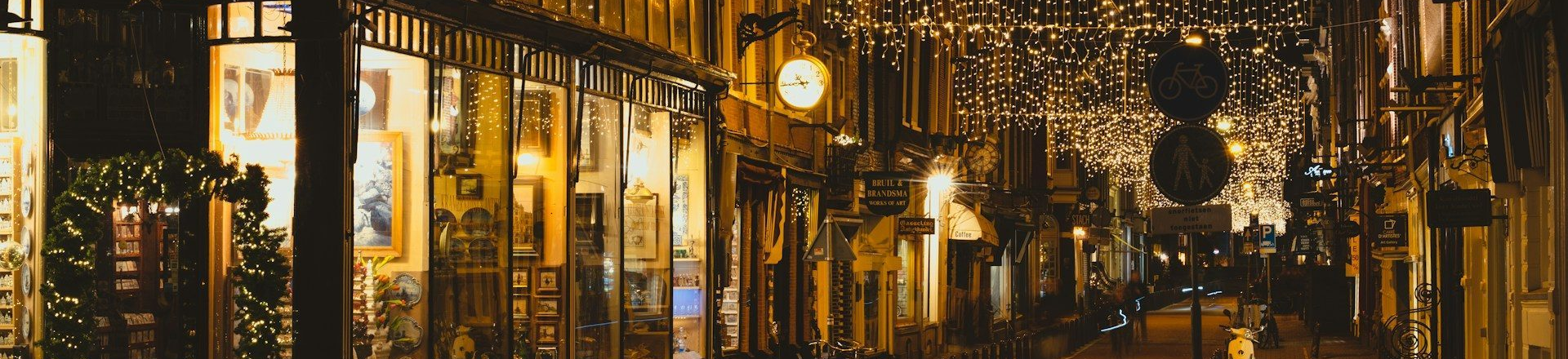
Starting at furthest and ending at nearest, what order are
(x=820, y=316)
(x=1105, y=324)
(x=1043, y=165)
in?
(x=1043, y=165) → (x=1105, y=324) → (x=820, y=316)

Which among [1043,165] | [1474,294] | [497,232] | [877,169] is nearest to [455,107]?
[497,232]

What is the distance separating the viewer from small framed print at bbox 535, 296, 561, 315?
551 inches

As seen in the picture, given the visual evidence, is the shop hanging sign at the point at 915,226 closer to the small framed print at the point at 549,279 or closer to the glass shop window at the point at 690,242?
the glass shop window at the point at 690,242

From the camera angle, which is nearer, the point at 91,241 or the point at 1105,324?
the point at 91,241

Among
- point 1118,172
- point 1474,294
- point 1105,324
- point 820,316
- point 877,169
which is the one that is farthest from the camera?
point 1118,172

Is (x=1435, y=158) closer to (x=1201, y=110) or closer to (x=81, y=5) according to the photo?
(x=1201, y=110)

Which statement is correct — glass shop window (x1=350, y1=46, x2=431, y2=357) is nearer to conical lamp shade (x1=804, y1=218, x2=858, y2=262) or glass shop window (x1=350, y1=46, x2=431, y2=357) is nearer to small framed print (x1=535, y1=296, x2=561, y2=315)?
small framed print (x1=535, y1=296, x2=561, y2=315)

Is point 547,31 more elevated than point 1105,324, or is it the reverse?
point 547,31

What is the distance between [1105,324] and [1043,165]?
28.5ft

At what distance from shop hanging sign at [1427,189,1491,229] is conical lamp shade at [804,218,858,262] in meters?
7.00

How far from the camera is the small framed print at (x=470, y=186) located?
486 inches

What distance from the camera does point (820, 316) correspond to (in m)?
25.9

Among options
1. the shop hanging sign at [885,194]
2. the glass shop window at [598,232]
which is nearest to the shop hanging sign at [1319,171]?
the shop hanging sign at [885,194]

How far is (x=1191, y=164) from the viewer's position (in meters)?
12.3
